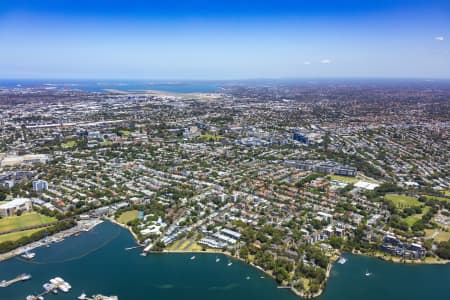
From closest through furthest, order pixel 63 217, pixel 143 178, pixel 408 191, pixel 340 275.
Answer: pixel 340 275, pixel 63 217, pixel 408 191, pixel 143 178

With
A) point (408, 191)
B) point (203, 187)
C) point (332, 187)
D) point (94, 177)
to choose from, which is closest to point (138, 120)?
point (94, 177)

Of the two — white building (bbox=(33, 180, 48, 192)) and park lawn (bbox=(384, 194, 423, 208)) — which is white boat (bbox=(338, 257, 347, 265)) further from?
white building (bbox=(33, 180, 48, 192))

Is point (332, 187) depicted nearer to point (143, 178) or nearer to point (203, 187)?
point (203, 187)

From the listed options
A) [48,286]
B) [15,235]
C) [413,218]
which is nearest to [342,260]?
[413,218]

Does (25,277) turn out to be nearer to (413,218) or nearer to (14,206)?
(14,206)

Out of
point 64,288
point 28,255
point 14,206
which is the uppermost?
point 14,206

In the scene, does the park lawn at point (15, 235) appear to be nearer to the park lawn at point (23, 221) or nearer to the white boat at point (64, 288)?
the park lawn at point (23, 221)

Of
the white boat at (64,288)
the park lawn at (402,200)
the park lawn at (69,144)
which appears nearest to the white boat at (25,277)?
the white boat at (64,288)

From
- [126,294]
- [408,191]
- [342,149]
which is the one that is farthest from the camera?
[342,149]
